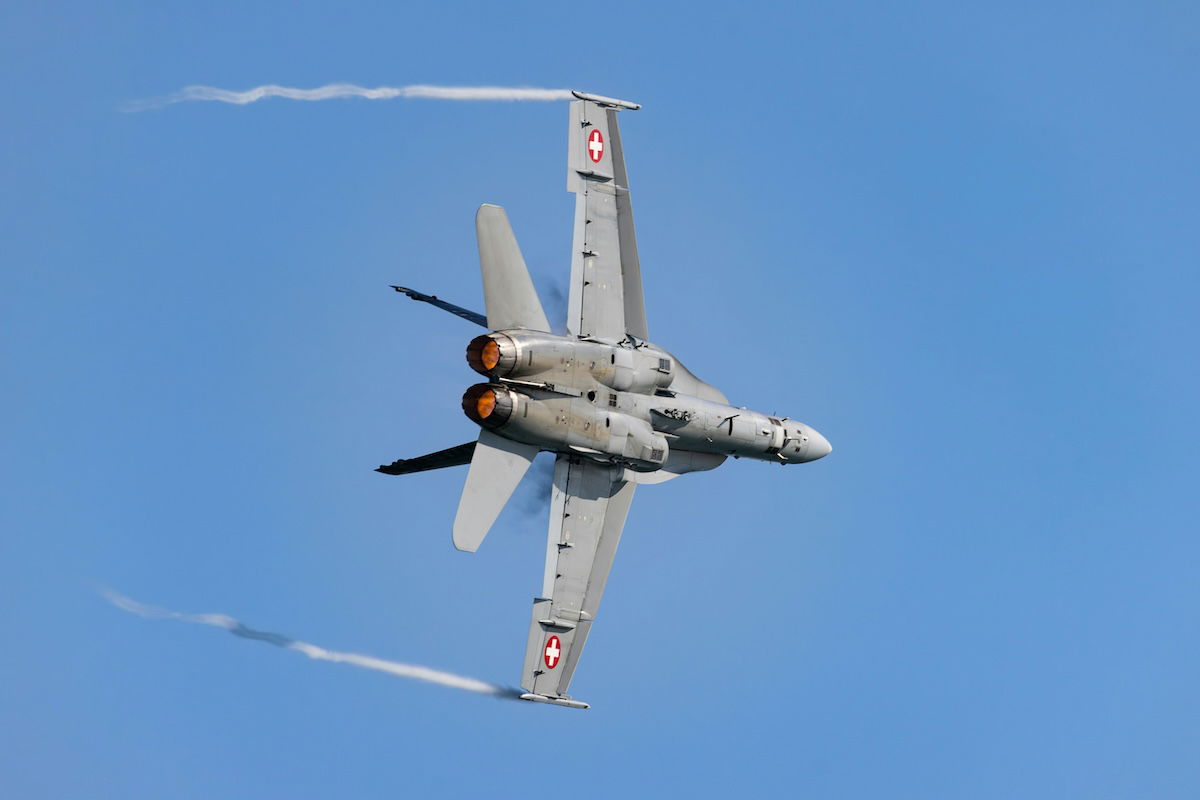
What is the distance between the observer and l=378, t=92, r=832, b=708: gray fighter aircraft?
28.9m

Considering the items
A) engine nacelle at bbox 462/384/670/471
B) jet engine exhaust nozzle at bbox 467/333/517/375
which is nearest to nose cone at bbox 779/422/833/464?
engine nacelle at bbox 462/384/670/471

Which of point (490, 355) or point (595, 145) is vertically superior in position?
point (595, 145)

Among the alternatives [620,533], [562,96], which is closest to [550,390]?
[620,533]

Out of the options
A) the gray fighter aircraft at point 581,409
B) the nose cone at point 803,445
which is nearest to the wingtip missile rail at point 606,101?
the gray fighter aircraft at point 581,409

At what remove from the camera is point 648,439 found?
1194 inches

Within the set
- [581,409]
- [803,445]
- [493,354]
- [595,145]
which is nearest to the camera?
[493,354]

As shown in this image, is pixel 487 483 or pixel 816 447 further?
pixel 816 447

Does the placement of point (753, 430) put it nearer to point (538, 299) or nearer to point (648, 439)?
point (648, 439)

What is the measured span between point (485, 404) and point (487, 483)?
1085 mm

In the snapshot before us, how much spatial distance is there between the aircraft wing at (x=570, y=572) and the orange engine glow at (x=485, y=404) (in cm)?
212

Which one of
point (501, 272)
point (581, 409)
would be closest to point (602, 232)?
point (501, 272)

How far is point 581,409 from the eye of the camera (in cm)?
2961

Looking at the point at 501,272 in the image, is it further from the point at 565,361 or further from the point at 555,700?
the point at 555,700

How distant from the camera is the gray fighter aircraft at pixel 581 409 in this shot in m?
28.9
